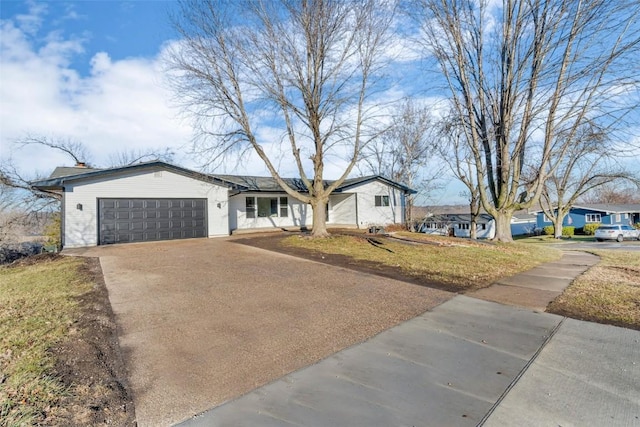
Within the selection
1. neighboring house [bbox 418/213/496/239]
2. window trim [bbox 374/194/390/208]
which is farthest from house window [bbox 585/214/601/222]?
window trim [bbox 374/194/390/208]

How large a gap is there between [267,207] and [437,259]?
44.4 feet

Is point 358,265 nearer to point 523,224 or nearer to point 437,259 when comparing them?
point 437,259

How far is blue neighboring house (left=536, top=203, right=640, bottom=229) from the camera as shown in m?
41.2

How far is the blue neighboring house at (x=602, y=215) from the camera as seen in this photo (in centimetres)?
4115

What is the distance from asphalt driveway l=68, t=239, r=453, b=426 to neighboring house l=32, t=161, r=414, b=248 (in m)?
6.93

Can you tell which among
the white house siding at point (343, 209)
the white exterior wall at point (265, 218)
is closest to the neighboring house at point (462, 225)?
the white house siding at point (343, 209)

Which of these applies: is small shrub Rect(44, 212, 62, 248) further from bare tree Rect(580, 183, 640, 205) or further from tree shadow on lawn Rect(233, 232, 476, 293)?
bare tree Rect(580, 183, 640, 205)

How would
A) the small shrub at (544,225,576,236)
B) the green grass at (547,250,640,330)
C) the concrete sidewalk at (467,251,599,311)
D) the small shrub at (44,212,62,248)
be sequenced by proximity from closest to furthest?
the green grass at (547,250,640,330) → the concrete sidewalk at (467,251,599,311) → the small shrub at (44,212,62,248) → the small shrub at (544,225,576,236)

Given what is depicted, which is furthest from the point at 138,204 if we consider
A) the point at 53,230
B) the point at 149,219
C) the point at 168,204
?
the point at 53,230

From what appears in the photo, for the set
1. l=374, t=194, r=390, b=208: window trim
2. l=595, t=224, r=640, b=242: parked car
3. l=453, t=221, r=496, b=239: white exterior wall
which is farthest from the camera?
l=453, t=221, r=496, b=239: white exterior wall

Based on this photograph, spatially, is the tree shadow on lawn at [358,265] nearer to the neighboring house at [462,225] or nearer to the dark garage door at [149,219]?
the dark garage door at [149,219]

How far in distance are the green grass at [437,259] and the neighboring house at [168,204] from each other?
233 inches

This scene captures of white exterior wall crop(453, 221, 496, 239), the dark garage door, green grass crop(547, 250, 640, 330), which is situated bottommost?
white exterior wall crop(453, 221, 496, 239)

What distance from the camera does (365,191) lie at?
2269 centimetres
